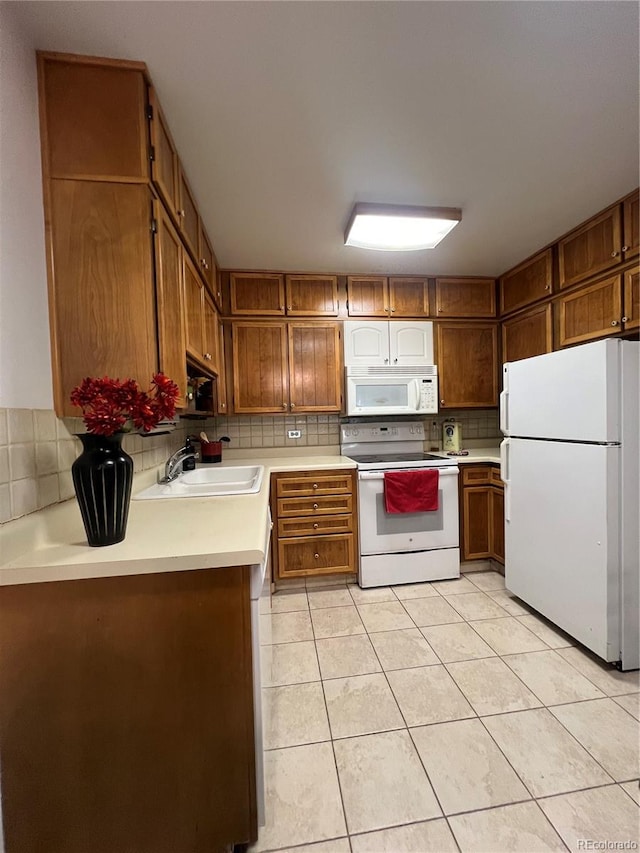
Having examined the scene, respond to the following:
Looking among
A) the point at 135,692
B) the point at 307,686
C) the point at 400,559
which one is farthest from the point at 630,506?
the point at 135,692

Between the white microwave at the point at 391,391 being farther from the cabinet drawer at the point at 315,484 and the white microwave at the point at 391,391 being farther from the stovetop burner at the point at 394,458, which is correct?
the cabinet drawer at the point at 315,484

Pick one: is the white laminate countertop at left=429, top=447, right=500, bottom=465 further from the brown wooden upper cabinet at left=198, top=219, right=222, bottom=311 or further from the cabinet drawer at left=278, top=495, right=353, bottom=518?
the brown wooden upper cabinet at left=198, top=219, right=222, bottom=311

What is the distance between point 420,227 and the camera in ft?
6.71

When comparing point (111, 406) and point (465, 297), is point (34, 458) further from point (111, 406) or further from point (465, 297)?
point (465, 297)

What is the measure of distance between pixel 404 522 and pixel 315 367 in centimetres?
139

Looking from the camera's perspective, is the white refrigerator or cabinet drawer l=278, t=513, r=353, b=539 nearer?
the white refrigerator

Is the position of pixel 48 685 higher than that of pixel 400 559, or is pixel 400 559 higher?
pixel 48 685

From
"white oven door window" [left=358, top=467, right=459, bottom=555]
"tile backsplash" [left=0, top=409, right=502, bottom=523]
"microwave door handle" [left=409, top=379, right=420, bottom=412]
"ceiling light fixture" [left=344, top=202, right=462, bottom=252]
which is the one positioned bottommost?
"white oven door window" [left=358, top=467, right=459, bottom=555]

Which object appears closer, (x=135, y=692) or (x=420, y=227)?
(x=135, y=692)

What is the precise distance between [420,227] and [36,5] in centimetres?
175

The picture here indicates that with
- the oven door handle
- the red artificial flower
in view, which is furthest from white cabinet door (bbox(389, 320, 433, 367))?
the red artificial flower

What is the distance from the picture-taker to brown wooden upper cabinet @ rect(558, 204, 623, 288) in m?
1.95

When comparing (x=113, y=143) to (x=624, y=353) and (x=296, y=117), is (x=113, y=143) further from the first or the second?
(x=624, y=353)

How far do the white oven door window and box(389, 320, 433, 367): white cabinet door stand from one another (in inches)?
36.7
